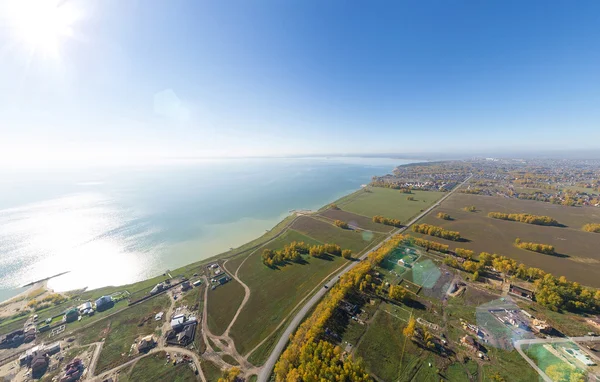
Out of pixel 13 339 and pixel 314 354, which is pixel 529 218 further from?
pixel 13 339

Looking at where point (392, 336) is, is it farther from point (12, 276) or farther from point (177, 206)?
point (177, 206)

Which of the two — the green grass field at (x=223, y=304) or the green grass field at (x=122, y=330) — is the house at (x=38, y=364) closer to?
the green grass field at (x=122, y=330)

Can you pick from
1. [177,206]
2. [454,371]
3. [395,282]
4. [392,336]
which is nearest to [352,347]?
[392,336]

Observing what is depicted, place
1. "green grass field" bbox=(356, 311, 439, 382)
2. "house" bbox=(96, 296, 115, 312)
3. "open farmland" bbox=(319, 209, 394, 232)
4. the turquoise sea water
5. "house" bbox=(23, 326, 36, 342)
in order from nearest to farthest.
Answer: "green grass field" bbox=(356, 311, 439, 382), "house" bbox=(23, 326, 36, 342), "house" bbox=(96, 296, 115, 312), the turquoise sea water, "open farmland" bbox=(319, 209, 394, 232)

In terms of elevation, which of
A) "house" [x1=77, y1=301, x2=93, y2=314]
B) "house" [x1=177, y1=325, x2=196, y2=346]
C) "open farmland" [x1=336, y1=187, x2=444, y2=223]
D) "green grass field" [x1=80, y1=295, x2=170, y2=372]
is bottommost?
"green grass field" [x1=80, y1=295, x2=170, y2=372]

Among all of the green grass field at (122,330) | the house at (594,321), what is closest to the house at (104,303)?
the green grass field at (122,330)

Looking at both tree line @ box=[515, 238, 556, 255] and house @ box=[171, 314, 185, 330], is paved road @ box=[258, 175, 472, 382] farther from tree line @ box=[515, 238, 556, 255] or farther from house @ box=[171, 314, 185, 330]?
tree line @ box=[515, 238, 556, 255]

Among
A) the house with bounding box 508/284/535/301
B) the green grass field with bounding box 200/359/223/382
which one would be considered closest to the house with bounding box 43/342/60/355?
the green grass field with bounding box 200/359/223/382

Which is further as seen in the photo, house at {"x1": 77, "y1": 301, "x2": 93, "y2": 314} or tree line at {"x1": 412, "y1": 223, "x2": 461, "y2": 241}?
tree line at {"x1": 412, "y1": 223, "x2": 461, "y2": 241}
